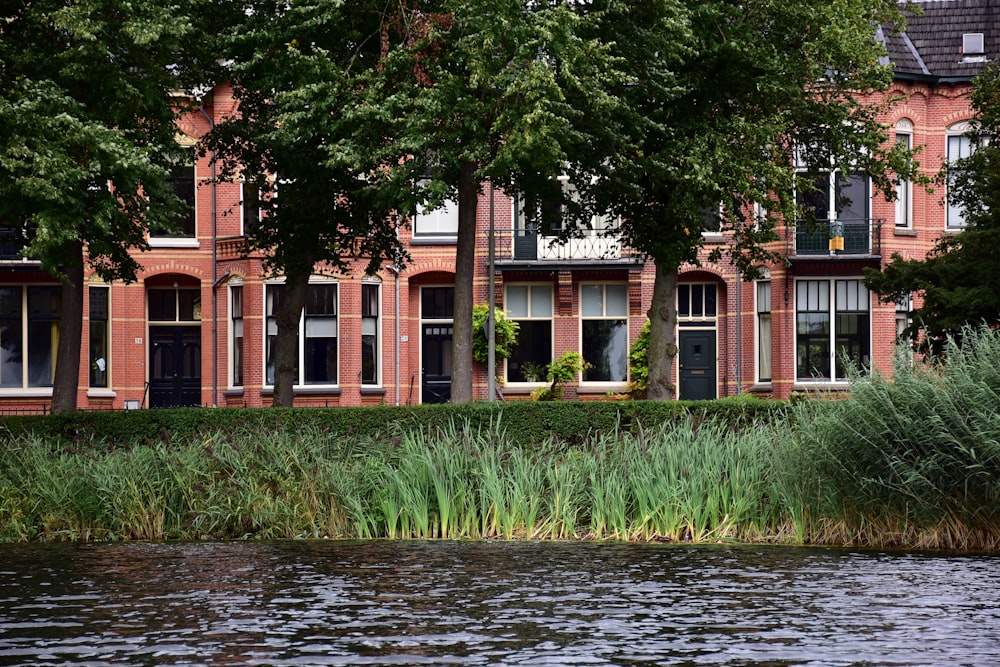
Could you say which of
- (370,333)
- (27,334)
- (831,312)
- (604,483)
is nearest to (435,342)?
(370,333)

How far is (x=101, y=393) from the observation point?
1542 inches

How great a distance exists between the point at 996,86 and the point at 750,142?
14.4 ft

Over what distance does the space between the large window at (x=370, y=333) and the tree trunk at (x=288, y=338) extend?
12.7 m

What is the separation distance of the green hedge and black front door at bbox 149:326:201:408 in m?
19.9

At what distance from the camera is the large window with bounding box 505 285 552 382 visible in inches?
1604

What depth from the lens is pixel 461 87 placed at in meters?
22.3

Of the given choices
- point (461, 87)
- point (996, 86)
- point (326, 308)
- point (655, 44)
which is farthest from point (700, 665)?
point (326, 308)

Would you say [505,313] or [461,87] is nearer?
[461,87]

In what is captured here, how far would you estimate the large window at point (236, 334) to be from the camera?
131 feet

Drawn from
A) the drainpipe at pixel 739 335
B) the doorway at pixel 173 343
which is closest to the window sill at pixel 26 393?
the doorway at pixel 173 343

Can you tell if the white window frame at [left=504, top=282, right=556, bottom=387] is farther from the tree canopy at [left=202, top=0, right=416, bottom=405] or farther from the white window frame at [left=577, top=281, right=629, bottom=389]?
the tree canopy at [left=202, top=0, right=416, bottom=405]

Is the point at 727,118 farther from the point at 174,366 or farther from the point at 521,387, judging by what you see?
the point at 174,366

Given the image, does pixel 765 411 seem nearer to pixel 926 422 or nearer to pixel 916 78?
pixel 926 422

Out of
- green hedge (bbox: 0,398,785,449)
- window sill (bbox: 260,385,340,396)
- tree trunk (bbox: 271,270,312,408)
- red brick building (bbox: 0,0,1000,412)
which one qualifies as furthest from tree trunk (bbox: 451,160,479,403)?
window sill (bbox: 260,385,340,396)
